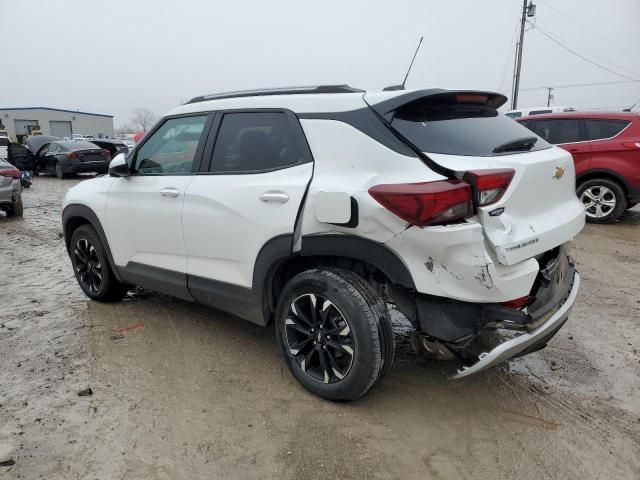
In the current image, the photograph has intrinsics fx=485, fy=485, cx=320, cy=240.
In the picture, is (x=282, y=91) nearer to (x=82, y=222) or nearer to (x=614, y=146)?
(x=82, y=222)

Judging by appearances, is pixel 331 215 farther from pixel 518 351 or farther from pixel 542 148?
pixel 542 148

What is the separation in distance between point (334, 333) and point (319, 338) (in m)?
0.14

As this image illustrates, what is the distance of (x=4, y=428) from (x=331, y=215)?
2.19m

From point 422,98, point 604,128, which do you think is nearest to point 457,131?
point 422,98

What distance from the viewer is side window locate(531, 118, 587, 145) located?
316 inches

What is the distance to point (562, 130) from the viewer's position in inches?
324

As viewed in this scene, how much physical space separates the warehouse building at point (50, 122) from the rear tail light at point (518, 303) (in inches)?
2467

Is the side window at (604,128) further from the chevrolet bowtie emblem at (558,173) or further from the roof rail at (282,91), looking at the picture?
the roof rail at (282,91)

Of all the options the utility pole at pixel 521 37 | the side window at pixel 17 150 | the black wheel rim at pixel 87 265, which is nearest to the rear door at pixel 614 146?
the black wheel rim at pixel 87 265

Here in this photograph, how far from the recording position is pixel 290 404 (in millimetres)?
2943

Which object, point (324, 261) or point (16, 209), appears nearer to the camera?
point (324, 261)

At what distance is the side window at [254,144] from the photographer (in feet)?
9.75

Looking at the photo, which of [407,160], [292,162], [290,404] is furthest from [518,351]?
[292,162]

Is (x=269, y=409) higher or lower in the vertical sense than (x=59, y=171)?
lower
